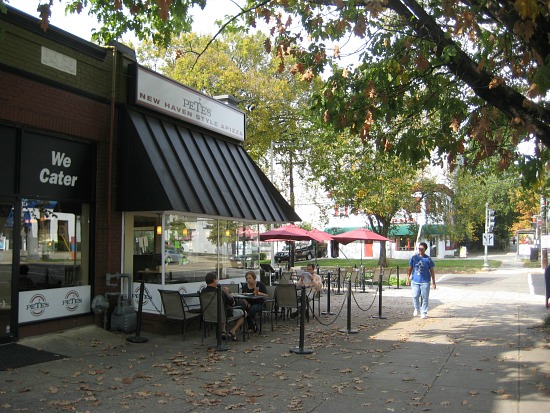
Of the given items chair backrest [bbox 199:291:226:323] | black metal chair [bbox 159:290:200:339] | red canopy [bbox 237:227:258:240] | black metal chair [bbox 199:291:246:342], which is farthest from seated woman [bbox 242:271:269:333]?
red canopy [bbox 237:227:258:240]

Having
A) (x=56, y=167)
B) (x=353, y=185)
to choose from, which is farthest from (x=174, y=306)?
(x=353, y=185)

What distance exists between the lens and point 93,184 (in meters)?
9.87

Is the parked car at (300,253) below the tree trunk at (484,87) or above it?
below

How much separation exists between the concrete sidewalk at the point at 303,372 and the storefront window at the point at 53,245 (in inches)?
38.7

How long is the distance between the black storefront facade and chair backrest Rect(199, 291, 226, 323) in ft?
4.23

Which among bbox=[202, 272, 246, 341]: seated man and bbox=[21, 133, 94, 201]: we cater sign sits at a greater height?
bbox=[21, 133, 94, 201]: we cater sign

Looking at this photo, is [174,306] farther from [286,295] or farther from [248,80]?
[248,80]

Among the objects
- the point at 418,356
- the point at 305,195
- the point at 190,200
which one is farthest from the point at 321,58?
the point at 305,195

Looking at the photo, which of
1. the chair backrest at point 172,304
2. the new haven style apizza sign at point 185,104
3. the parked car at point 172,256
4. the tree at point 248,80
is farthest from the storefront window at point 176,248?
the tree at point 248,80

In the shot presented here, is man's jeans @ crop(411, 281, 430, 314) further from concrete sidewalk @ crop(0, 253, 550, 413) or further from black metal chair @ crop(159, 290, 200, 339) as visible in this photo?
black metal chair @ crop(159, 290, 200, 339)

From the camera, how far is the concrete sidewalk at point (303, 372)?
5.78 meters

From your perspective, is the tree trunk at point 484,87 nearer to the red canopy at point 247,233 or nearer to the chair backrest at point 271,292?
the chair backrest at point 271,292

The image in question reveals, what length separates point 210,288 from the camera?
959cm

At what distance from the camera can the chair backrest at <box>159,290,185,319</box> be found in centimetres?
928
